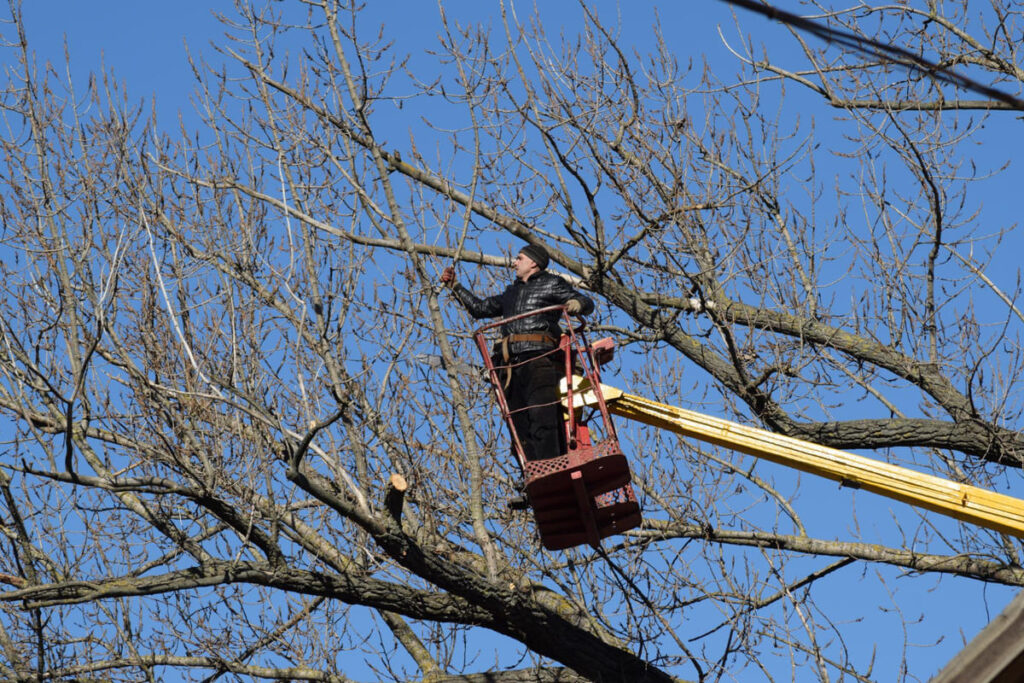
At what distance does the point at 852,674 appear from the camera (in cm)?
1038

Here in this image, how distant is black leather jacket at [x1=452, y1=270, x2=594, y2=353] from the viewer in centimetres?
883

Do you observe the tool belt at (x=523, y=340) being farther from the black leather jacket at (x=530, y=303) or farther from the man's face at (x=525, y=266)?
the man's face at (x=525, y=266)

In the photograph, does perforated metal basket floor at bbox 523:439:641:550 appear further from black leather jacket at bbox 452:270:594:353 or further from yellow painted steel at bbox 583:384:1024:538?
black leather jacket at bbox 452:270:594:353

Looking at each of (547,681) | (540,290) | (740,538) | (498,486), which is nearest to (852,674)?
(740,538)

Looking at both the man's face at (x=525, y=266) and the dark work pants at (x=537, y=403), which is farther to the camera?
the man's face at (x=525, y=266)

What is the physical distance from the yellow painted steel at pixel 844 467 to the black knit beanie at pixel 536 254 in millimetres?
1060

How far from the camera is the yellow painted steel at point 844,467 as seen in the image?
819cm

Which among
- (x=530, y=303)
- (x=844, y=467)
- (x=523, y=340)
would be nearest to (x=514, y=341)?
(x=523, y=340)

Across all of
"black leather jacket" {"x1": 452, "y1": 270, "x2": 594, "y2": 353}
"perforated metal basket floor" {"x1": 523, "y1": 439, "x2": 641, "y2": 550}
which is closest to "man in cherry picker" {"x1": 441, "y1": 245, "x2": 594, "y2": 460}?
"black leather jacket" {"x1": 452, "y1": 270, "x2": 594, "y2": 353}

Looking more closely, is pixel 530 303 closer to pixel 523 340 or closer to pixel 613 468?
pixel 523 340

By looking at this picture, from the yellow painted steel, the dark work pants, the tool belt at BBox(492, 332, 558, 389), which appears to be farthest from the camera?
the tool belt at BBox(492, 332, 558, 389)

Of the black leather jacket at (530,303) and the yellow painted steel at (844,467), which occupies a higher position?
the black leather jacket at (530,303)

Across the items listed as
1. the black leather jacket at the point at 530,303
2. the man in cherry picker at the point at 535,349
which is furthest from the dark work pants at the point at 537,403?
the black leather jacket at the point at 530,303

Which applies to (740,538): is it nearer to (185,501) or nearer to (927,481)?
(927,481)
